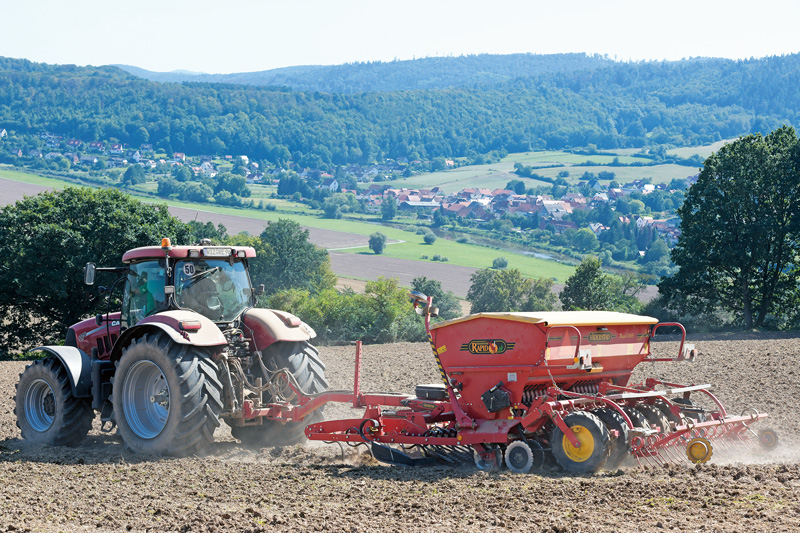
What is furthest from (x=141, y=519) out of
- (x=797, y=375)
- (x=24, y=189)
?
(x=24, y=189)

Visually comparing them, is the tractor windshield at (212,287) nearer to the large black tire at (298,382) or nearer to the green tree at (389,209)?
the large black tire at (298,382)

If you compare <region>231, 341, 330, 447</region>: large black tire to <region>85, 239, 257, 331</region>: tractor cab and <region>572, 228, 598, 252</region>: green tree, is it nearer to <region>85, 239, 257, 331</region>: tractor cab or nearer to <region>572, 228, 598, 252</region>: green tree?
<region>85, 239, 257, 331</region>: tractor cab

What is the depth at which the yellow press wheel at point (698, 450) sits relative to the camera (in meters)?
8.28

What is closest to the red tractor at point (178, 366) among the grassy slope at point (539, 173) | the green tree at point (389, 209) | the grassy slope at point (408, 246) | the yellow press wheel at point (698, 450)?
the yellow press wheel at point (698, 450)

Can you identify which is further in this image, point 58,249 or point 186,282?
point 58,249

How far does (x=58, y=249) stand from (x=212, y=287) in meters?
18.4

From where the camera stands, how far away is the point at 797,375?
16109 mm

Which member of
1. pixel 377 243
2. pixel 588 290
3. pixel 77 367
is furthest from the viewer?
pixel 377 243

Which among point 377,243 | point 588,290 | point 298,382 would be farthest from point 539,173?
point 298,382

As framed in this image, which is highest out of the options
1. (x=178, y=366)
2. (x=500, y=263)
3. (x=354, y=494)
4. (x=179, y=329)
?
(x=179, y=329)

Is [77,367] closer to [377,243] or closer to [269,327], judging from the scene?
[269,327]

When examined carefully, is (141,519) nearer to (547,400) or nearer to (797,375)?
(547,400)

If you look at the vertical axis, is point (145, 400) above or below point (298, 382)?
below

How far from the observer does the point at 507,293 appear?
61.5 m
